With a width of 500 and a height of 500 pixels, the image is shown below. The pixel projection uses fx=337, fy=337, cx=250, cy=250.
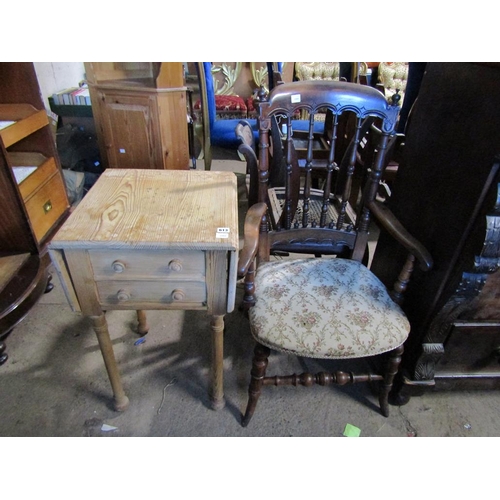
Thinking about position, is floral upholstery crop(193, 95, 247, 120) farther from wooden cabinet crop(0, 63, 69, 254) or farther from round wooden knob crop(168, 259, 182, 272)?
round wooden knob crop(168, 259, 182, 272)

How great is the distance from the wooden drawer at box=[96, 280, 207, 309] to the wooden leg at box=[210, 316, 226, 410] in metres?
0.11

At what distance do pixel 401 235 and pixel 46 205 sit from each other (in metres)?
1.70

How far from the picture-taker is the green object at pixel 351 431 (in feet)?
4.01

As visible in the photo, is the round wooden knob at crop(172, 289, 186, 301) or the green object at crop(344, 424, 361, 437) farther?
the green object at crop(344, 424, 361, 437)

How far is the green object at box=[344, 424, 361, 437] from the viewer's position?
4.01ft

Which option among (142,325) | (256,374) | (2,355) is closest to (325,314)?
(256,374)

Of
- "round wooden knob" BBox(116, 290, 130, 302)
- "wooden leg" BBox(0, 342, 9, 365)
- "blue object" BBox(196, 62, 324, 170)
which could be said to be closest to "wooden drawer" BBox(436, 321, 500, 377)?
"round wooden knob" BBox(116, 290, 130, 302)

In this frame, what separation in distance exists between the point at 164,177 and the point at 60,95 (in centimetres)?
202

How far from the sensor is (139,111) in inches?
68.9

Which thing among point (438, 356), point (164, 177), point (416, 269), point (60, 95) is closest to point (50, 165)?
point (164, 177)

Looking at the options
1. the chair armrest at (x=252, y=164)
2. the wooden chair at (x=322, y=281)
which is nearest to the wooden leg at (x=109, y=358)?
the wooden chair at (x=322, y=281)

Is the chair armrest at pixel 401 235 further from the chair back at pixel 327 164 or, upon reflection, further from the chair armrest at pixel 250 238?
the chair armrest at pixel 250 238

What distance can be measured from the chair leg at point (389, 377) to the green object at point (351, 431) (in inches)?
5.2

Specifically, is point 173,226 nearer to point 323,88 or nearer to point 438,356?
point 323,88
